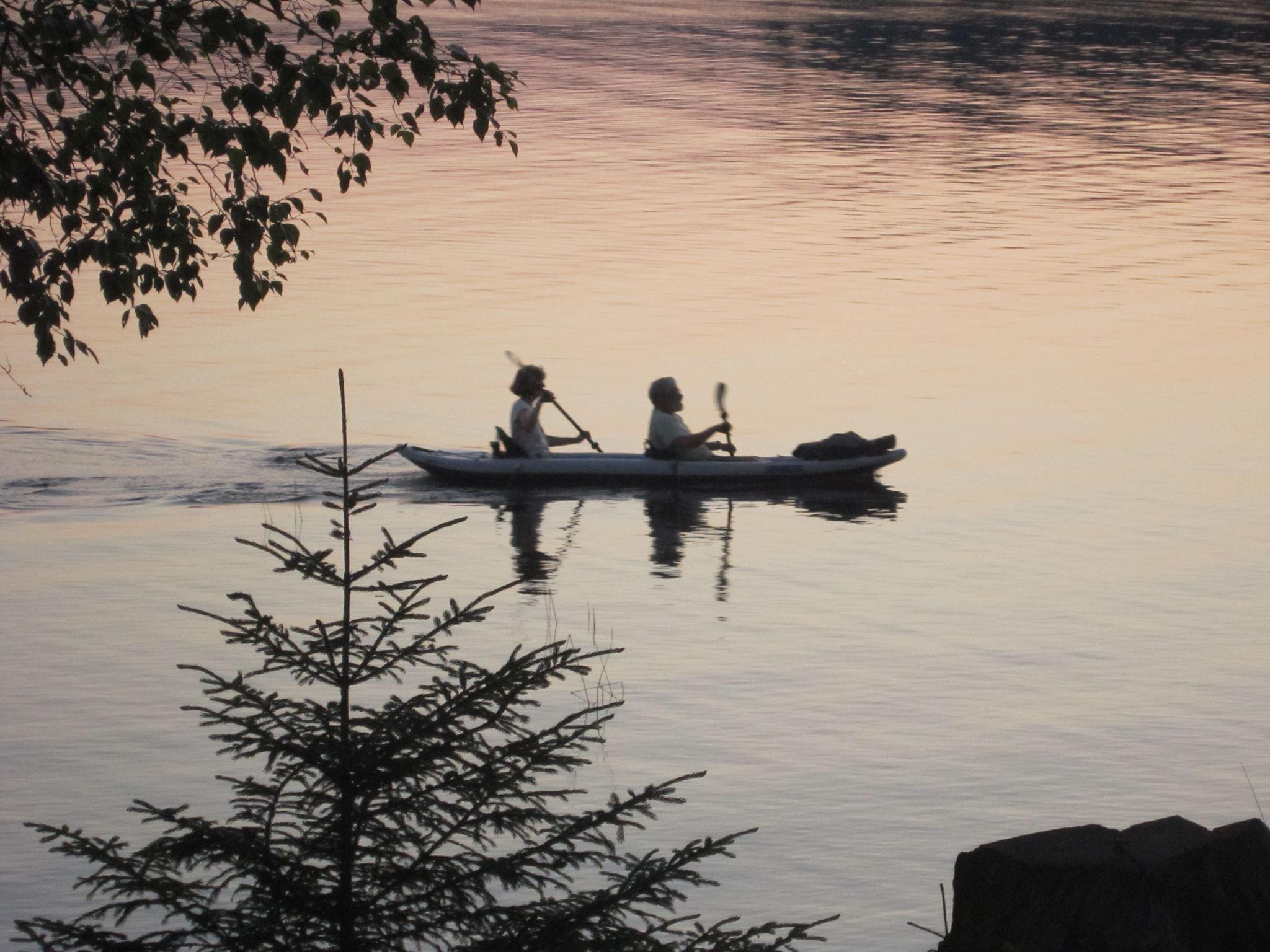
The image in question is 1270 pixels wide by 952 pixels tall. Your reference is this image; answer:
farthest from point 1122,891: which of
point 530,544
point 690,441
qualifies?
point 690,441

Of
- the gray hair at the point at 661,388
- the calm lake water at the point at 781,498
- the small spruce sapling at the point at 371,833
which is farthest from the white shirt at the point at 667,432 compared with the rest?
the small spruce sapling at the point at 371,833

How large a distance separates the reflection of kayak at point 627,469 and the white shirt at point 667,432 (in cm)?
9

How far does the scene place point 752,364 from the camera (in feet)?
80.9

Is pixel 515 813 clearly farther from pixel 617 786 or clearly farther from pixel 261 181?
pixel 261 181

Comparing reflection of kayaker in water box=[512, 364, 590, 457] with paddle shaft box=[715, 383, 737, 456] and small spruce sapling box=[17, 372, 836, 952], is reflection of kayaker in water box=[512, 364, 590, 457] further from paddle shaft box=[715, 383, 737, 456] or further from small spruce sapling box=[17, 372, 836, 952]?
small spruce sapling box=[17, 372, 836, 952]

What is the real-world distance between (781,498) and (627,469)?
1.34m

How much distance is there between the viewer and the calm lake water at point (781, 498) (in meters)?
10.5

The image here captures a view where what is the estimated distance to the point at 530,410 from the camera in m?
18.5

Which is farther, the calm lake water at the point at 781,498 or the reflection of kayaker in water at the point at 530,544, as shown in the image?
the reflection of kayaker in water at the point at 530,544

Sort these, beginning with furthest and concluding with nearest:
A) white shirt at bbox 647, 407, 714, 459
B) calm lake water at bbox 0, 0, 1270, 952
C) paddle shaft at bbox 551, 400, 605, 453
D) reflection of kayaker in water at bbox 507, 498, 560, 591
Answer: paddle shaft at bbox 551, 400, 605, 453 < white shirt at bbox 647, 407, 714, 459 < reflection of kayaker in water at bbox 507, 498, 560, 591 < calm lake water at bbox 0, 0, 1270, 952

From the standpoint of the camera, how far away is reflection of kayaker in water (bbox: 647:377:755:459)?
60.6ft

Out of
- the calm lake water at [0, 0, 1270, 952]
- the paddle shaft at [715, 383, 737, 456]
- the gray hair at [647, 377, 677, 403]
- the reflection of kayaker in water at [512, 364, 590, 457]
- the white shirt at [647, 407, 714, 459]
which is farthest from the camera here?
the paddle shaft at [715, 383, 737, 456]

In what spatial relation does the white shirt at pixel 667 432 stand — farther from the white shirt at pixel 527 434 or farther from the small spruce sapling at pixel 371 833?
the small spruce sapling at pixel 371 833

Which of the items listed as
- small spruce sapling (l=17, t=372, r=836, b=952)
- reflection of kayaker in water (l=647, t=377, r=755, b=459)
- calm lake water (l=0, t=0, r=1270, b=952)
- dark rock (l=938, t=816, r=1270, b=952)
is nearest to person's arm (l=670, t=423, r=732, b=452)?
reflection of kayaker in water (l=647, t=377, r=755, b=459)
